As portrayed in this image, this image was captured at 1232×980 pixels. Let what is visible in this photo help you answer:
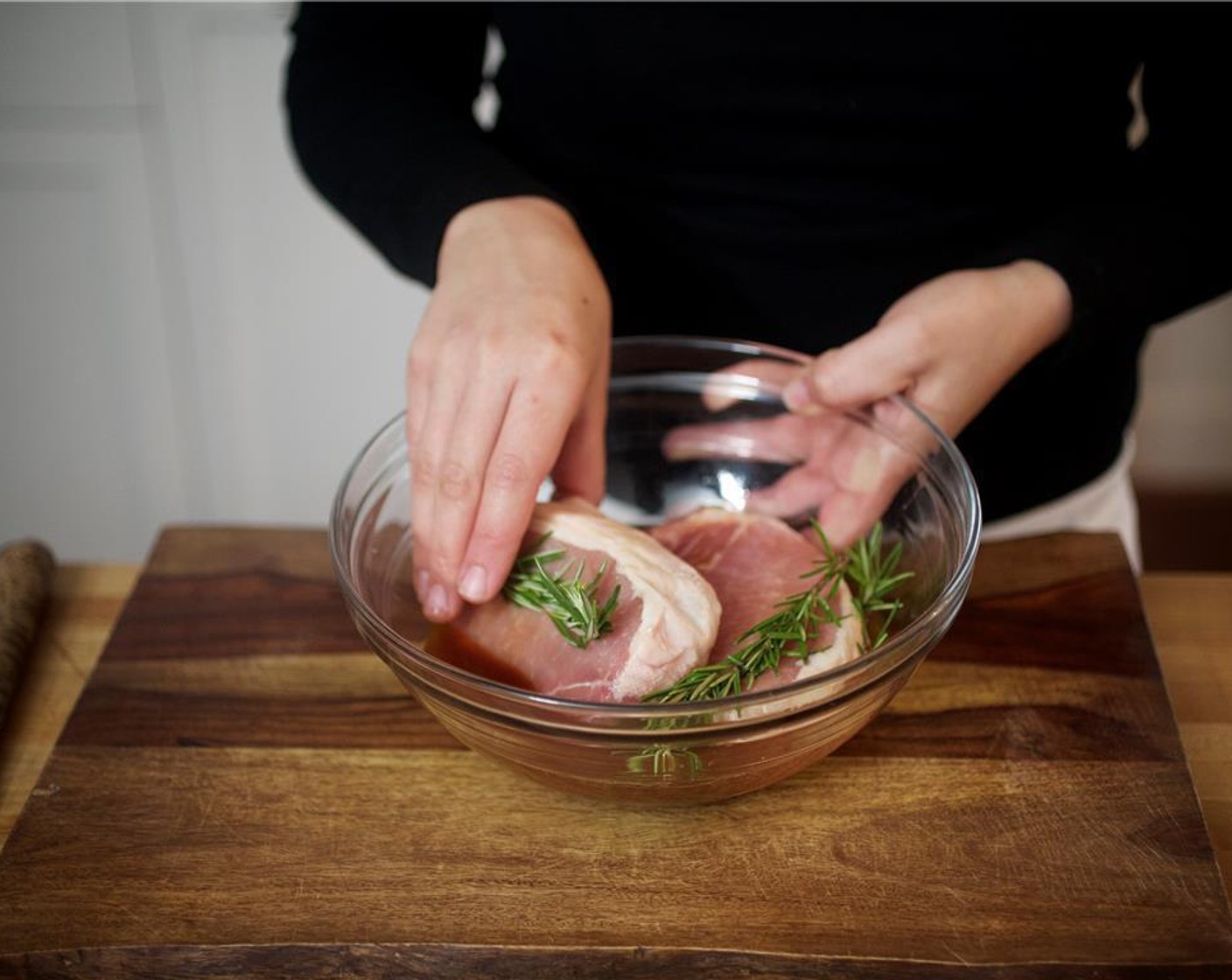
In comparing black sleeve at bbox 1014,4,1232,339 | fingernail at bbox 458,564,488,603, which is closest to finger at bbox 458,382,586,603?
fingernail at bbox 458,564,488,603

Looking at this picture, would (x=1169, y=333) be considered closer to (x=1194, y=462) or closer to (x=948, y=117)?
(x=1194, y=462)

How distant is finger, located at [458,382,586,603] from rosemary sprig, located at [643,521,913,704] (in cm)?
15

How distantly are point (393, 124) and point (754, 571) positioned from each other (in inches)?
23.8

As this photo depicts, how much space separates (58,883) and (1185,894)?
2.39 feet

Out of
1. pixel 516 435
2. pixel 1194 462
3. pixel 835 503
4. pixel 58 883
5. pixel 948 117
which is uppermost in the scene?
pixel 948 117

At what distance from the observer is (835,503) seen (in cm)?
105

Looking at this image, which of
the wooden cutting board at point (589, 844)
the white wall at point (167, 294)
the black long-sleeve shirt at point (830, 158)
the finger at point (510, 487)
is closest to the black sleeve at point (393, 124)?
the black long-sleeve shirt at point (830, 158)

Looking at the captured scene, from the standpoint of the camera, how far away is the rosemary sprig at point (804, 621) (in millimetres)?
811

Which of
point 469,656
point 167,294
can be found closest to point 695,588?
point 469,656

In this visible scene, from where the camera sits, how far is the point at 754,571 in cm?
94

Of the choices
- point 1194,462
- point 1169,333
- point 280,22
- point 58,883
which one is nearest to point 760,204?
point 58,883

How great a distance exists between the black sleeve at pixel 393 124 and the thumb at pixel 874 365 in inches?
12.4

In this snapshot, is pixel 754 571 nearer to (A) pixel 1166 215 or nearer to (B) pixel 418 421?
(B) pixel 418 421

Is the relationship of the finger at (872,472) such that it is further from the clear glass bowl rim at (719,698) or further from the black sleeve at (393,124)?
the black sleeve at (393,124)
